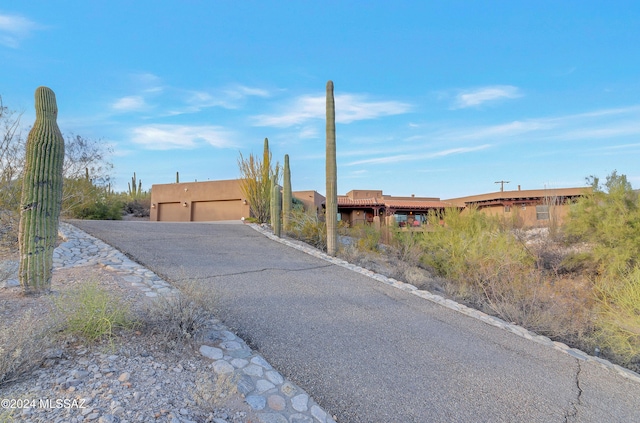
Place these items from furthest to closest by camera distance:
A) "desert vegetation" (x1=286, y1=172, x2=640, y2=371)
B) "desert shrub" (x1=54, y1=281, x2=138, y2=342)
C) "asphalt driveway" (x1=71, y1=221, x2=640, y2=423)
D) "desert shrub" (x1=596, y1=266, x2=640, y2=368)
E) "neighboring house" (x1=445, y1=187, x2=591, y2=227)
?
1. "neighboring house" (x1=445, y1=187, x2=591, y2=227)
2. "desert vegetation" (x1=286, y1=172, x2=640, y2=371)
3. "desert shrub" (x1=596, y1=266, x2=640, y2=368)
4. "desert shrub" (x1=54, y1=281, x2=138, y2=342)
5. "asphalt driveway" (x1=71, y1=221, x2=640, y2=423)

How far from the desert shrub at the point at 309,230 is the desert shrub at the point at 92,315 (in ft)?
29.9

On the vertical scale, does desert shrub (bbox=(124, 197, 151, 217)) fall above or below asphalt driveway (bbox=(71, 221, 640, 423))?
above

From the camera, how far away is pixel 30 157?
17.7 ft

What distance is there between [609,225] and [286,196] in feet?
35.0

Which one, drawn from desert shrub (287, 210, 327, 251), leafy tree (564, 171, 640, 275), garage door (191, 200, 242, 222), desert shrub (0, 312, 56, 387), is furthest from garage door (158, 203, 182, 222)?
desert shrub (0, 312, 56, 387)

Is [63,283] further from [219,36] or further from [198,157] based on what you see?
[198,157]

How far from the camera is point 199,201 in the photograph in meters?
26.2

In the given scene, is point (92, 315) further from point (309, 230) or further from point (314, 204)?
point (314, 204)

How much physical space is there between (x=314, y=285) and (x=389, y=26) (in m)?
8.93

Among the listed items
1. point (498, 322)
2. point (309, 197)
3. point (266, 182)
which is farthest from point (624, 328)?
point (309, 197)

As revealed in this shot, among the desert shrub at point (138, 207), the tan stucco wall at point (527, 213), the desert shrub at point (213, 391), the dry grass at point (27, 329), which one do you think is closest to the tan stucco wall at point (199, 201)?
the desert shrub at point (138, 207)

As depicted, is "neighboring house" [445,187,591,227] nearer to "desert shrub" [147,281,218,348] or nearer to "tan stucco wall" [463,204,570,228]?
"tan stucco wall" [463,204,570,228]

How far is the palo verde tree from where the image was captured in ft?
57.4

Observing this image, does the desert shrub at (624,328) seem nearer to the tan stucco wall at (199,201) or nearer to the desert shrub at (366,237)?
the desert shrub at (366,237)
